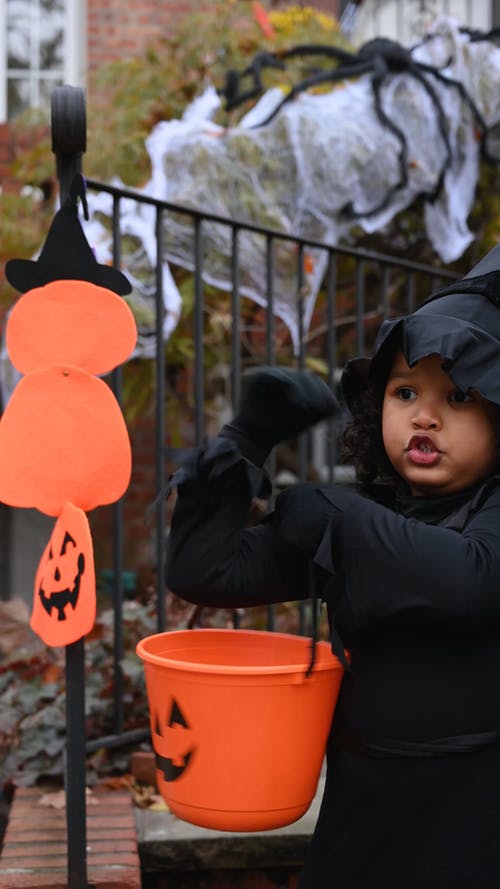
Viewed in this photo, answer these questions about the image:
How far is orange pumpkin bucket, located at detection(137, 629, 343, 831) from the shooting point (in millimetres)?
1478

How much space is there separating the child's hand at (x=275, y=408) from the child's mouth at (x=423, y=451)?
13cm

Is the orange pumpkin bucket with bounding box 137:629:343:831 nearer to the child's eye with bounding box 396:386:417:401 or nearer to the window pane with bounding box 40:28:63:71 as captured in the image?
the child's eye with bounding box 396:386:417:401

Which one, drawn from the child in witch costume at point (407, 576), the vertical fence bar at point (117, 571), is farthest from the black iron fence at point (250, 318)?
the child in witch costume at point (407, 576)

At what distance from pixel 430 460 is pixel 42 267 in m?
0.78

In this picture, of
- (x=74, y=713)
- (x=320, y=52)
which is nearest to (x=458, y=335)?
(x=74, y=713)

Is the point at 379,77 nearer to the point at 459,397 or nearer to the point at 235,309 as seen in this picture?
the point at 235,309

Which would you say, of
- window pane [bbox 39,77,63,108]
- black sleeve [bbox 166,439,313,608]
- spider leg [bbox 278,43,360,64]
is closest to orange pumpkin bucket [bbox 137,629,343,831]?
black sleeve [bbox 166,439,313,608]

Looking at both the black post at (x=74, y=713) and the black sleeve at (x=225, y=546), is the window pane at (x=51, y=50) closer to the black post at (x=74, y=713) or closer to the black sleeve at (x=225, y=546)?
the black post at (x=74, y=713)

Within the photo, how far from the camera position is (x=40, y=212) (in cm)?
489

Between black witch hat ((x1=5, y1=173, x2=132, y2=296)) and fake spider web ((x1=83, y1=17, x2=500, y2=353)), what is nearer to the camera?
black witch hat ((x1=5, y1=173, x2=132, y2=296))

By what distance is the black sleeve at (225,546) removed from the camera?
1.50 meters

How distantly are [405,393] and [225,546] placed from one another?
353 mm

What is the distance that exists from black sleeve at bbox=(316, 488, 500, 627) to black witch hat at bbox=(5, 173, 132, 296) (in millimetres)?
687

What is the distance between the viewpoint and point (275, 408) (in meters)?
1.49
